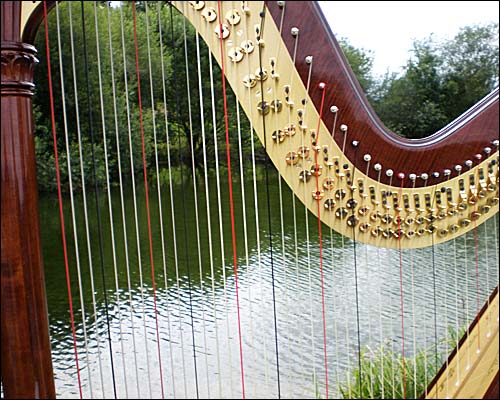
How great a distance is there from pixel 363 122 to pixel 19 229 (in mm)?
581

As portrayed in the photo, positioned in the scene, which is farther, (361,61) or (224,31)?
(361,61)

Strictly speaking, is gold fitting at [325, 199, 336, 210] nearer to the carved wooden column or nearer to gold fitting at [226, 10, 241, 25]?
gold fitting at [226, 10, 241, 25]

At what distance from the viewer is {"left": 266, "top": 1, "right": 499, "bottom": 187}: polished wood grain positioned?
96cm

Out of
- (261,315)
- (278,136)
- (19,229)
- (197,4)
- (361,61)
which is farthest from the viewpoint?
(361,61)

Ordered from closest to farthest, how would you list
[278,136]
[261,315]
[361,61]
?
1. [278,136]
2. [261,315]
3. [361,61]

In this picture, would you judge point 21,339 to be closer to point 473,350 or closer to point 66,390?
point 473,350

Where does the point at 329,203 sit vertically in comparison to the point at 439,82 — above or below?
below

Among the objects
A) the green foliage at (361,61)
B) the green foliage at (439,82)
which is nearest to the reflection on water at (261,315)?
the green foliage at (439,82)

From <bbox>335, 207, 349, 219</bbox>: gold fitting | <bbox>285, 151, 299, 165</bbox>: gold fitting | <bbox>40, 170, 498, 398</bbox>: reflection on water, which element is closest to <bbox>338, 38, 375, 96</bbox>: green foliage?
<bbox>40, 170, 498, 398</bbox>: reflection on water

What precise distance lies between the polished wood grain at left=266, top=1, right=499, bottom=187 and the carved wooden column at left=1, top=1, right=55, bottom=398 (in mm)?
368

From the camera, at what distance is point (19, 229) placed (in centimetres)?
78

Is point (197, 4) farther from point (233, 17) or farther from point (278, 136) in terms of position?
point (278, 136)

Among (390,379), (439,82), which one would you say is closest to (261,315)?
(390,379)

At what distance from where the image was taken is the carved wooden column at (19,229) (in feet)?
2.51
